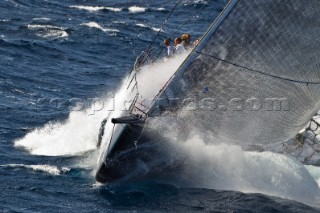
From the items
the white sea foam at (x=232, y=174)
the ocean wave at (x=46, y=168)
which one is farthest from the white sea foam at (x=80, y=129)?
the white sea foam at (x=232, y=174)

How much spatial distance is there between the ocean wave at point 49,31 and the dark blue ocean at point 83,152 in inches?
2.1

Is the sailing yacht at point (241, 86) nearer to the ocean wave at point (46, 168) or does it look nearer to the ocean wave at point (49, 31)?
the ocean wave at point (46, 168)

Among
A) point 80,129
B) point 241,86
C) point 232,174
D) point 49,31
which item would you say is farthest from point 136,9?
point 241,86

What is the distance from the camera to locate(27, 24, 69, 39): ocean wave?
3925 cm

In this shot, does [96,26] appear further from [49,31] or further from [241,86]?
[241,86]

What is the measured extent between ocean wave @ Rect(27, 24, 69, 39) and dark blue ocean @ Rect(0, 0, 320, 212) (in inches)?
2.1

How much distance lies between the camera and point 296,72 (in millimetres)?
20062

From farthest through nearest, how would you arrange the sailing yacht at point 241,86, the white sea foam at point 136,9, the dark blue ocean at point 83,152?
the white sea foam at point 136,9, the dark blue ocean at point 83,152, the sailing yacht at point 241,86

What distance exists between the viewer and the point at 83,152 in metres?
23.3

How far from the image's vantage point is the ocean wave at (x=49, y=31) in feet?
129

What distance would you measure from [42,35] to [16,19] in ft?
13.4

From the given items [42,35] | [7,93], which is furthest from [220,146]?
[42,35]

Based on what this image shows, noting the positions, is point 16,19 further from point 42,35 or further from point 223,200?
point 223,200

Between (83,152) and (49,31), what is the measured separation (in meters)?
18.0
